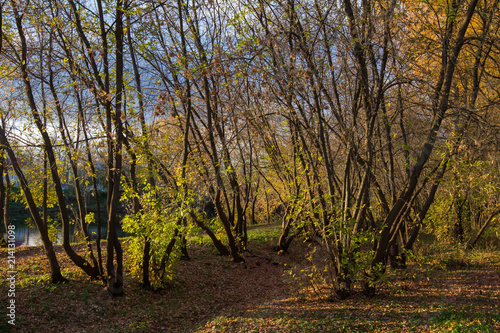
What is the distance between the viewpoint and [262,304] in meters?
6.43

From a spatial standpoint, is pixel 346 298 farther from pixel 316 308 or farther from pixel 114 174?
pixel 114 174

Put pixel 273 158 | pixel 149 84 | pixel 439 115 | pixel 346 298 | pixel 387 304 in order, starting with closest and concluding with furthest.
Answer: pixel 439 115, pixel 387 304, pixel 346 298, pixel 149 84, pixel 273 158

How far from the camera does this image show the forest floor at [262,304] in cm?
461

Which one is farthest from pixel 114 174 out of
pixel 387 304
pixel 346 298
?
pixel 387 304

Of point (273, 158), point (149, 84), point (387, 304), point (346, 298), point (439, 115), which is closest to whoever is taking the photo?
point (439, 115)

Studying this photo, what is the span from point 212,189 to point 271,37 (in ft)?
15.8

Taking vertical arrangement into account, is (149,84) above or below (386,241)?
above

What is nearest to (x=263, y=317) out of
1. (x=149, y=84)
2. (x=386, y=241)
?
(x=386, y=241)

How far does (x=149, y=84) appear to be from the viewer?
7.66m

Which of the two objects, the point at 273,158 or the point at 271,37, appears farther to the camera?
the point at 273,158

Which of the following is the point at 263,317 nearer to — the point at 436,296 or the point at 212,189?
the point at 436,296

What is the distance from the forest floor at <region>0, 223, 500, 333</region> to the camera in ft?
15.1

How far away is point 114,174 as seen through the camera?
583 centimetres

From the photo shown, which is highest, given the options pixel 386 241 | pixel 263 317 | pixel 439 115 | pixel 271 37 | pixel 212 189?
pixel 271 37
